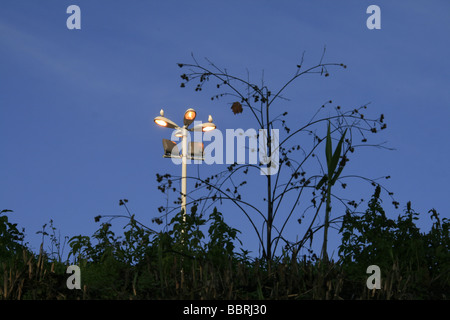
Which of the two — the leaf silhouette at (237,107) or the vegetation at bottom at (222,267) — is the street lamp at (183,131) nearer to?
the leaf silhouette at (237,107)

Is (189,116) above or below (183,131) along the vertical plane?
above

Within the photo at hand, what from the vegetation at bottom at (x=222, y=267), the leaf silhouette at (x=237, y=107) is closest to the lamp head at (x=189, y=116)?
the leaf silhouette at (x=237, y=107)

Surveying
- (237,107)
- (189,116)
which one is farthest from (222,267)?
(189,116)

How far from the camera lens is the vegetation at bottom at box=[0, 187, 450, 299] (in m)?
3.31

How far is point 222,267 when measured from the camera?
4.21m

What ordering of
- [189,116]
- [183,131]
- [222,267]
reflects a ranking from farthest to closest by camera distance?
[183,131] → [189,116] → [222,267]

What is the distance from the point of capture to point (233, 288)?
11.1 ft

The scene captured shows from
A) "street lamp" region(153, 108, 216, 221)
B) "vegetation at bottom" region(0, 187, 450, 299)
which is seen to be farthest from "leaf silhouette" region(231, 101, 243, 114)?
"street lamp" region(153, 108, 216, 221)

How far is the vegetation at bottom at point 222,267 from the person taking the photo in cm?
331

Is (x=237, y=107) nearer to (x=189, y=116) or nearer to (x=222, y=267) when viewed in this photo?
(x=222, y=267)

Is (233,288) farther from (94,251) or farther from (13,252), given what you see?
(13,252)
